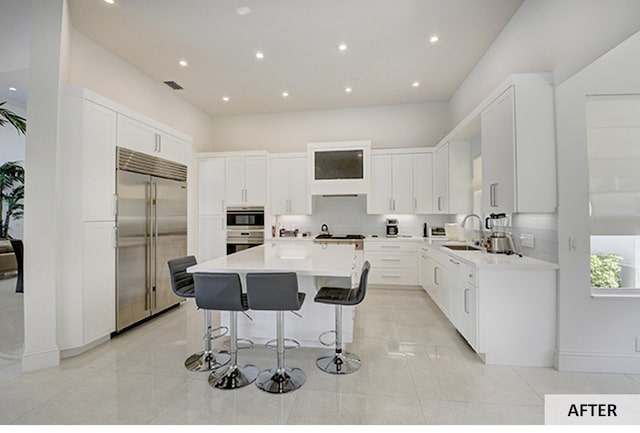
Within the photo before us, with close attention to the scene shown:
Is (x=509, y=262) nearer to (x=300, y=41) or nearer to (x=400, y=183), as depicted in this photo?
(x=400, y=183)

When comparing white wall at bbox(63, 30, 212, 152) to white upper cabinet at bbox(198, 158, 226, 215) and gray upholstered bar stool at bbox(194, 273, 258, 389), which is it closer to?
white upper cabinet at bbox(198, 158, 226, 215)

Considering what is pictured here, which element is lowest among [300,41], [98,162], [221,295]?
[221,295]

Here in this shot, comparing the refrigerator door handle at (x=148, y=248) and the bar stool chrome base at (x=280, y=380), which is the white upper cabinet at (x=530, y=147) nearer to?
the bar stool chrome base at (x=280, y=380)

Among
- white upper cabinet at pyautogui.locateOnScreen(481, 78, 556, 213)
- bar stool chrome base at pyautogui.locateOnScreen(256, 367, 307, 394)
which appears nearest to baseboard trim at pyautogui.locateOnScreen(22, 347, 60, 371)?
bar stool chrome base at pyautogui.locateOnScreen(256, 367, 307, 394)

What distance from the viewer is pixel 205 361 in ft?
8.23

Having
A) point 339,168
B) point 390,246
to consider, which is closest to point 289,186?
point 339,168

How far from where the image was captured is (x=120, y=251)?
3.17m

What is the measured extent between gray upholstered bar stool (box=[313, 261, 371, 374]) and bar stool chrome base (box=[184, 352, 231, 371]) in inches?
34.5

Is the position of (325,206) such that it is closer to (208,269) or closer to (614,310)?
(208,269)

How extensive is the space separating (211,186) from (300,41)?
3118 mm

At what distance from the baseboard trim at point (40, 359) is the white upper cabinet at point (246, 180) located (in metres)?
3.25

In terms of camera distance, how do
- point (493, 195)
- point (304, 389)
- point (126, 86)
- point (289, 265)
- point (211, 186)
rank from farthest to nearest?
point (211, 186)
point (126, 86)
point (493, 195)
point (289, 265)
point (304, 389)

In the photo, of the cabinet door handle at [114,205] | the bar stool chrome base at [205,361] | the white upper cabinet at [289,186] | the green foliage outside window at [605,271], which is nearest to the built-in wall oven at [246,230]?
the white upper cabinet at [289,186]

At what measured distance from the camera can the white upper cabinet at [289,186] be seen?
5352 millimetres
